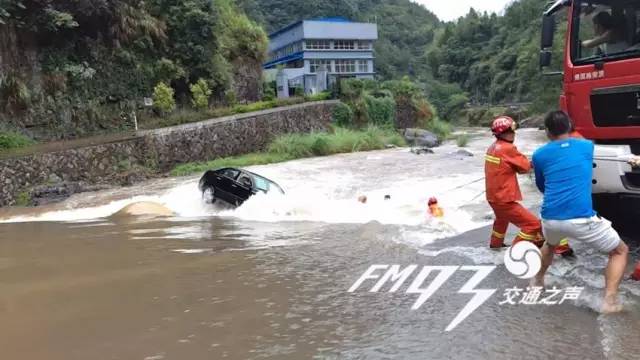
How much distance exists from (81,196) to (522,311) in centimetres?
1379

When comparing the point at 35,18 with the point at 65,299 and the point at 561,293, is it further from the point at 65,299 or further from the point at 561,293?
the point at 561,293

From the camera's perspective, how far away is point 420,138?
3316 centimetres

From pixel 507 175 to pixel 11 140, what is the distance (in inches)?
705

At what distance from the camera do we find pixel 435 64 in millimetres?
96812

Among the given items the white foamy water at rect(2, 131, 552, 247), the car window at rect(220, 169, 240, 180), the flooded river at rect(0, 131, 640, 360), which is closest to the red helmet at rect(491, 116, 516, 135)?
the flooded river at rect(0, 131, 640, 360)

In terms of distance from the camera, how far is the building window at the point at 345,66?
222ft

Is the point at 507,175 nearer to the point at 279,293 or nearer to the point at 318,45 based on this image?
the point at 279,293

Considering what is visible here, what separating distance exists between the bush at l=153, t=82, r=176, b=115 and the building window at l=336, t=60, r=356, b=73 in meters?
44.0

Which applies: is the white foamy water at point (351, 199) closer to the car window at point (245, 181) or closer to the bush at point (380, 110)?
the car window at point (245, 181)

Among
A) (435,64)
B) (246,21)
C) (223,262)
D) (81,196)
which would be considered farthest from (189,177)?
(435,64)

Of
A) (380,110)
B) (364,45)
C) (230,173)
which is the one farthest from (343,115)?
(364,45)

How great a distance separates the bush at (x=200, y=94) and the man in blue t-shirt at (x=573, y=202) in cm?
2279

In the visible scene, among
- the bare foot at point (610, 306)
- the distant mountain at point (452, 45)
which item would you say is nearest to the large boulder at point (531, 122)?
the distant mountain at point (452, 45)

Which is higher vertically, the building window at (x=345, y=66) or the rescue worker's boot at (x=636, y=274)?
the building window at (x=345, y=66)
